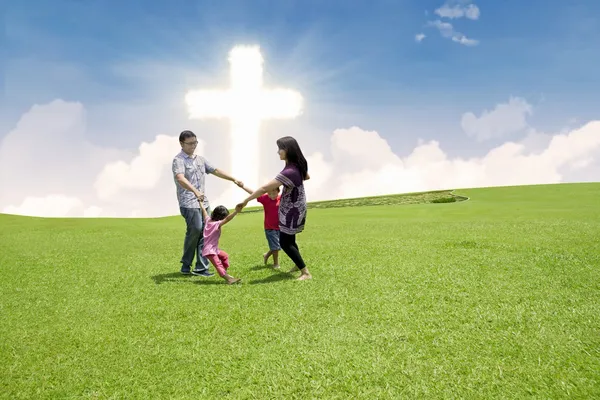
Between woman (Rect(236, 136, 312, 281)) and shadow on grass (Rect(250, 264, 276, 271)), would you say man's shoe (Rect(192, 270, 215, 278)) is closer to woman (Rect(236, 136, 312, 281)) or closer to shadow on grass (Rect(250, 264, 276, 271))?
shadow on grass (Rect(250, 264, 276, 271))

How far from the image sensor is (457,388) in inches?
177

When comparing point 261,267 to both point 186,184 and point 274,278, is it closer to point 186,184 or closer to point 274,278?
point 274,278

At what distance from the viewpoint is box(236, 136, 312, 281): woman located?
8477 millimetres

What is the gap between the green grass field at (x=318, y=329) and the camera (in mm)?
4711

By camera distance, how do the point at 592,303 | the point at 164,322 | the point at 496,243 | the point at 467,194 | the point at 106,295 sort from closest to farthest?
the point at 164,322 → the point at 592,303 → the point at 106,295 → the point at 496,243 → the point at 467,194

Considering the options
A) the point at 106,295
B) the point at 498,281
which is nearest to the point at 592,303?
the point at 498,281

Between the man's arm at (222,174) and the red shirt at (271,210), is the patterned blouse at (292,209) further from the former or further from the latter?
A: the man's arm at (222,174)

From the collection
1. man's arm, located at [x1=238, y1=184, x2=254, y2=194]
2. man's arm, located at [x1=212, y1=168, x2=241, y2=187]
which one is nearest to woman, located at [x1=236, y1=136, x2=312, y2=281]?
man's arm, located at [x1=238, y1=184, x2=254, y2=194]

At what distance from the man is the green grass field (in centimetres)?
53

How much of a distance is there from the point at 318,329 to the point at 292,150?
12.3 ft

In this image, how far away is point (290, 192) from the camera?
8789 mm

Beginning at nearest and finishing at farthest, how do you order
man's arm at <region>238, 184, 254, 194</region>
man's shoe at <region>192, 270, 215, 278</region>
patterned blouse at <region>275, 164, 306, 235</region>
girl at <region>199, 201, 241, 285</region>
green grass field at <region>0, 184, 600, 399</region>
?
green grass field at <region>0, 184, 600, 399</region> < patterned blouse at <region>275, 164, 306, 235</region> < girl at <region>199, 201, 241, 285</region> < man's arm at <region>238, 184, 254, 194</region> < man's shoe at <region>192, 270, 215, 278</region>

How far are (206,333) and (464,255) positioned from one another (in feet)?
25.7

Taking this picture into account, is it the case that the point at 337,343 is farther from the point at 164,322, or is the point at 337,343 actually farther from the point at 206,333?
the point at 164,322
